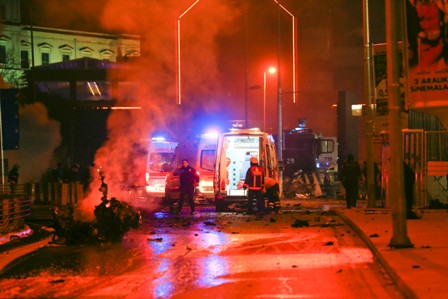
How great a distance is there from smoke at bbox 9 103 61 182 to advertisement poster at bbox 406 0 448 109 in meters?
30.0

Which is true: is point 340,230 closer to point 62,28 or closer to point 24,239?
point 24,239

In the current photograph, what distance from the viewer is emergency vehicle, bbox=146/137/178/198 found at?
24.8m

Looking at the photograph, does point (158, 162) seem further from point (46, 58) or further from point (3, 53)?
point (46, 58)

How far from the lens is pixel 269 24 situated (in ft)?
146

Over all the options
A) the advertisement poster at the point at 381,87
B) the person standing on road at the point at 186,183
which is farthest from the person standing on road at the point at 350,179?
the person standing on road at the point at 186,183

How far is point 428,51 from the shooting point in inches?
449

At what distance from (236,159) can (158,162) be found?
18.9ft

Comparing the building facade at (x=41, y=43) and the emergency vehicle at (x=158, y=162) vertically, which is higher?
the building facade at (x=41, y=43)

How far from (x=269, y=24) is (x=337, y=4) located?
26.4ft

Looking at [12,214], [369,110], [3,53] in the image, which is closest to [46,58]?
[3,53]

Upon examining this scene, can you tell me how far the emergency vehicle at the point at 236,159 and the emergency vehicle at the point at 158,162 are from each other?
4283 mm

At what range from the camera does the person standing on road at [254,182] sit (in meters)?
18.0

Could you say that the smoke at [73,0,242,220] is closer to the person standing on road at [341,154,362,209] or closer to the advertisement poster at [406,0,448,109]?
the person standing on road at [341,154,362,209]

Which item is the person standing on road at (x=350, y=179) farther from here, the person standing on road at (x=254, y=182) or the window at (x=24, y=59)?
the window at (x=24, y=59)
